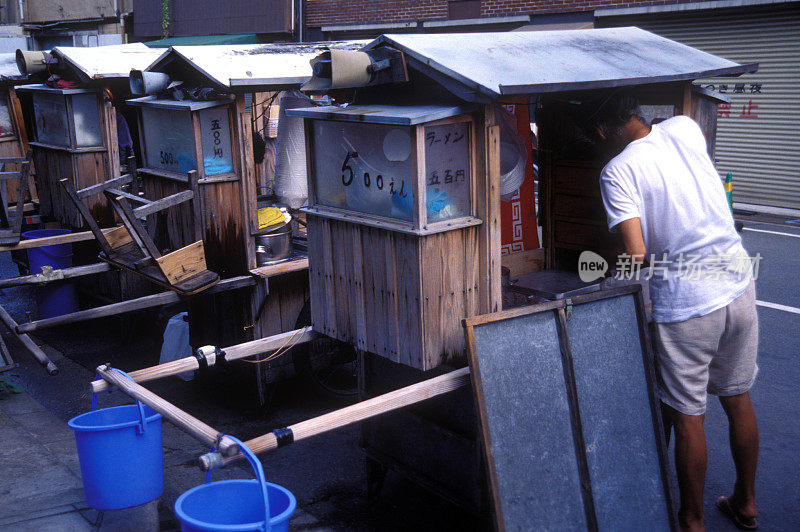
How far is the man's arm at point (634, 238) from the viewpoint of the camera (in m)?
3.77

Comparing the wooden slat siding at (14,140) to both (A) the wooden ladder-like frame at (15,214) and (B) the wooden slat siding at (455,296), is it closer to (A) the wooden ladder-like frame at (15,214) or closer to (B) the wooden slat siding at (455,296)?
(A) the wooden ladder-like frame at (15,214)

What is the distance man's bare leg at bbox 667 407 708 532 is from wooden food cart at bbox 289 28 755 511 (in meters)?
1.05

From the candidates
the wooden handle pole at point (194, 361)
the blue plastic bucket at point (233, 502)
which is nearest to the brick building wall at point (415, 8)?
the wooden handle pole at point (194, 361)

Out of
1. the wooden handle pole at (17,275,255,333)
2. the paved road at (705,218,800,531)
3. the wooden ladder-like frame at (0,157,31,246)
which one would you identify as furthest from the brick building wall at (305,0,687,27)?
the wooden ladder-like frame at (0,157,31,246)

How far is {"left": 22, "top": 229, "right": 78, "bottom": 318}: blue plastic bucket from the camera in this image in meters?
8.01

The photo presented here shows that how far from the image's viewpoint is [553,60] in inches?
163

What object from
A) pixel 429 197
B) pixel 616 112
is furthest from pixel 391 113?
pixel 616 112

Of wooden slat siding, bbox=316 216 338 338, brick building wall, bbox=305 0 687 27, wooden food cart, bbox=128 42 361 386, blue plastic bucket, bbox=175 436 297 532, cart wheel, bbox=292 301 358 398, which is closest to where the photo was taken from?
blue plastic bucket, bbox=175 436 297 532

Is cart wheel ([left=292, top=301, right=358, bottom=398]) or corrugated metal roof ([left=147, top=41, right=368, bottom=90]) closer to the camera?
corrugated metal roof ([left=147, top=41, right=368, bottom=90])

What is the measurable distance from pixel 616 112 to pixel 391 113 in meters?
1.28

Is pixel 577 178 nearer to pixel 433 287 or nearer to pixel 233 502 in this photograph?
pixel 433 287

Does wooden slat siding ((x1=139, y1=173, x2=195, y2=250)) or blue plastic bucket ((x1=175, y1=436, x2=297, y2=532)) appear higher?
wooden slat siding ((x1=139, y1=173, x2=195, y2=250))

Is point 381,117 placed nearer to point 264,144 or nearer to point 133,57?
point 264,144

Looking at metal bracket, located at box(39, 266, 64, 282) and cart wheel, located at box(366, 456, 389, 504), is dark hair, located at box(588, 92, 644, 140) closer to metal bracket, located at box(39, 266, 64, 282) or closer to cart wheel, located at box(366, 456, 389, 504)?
cart wheel, located at box(366, 456, 389, 504)
